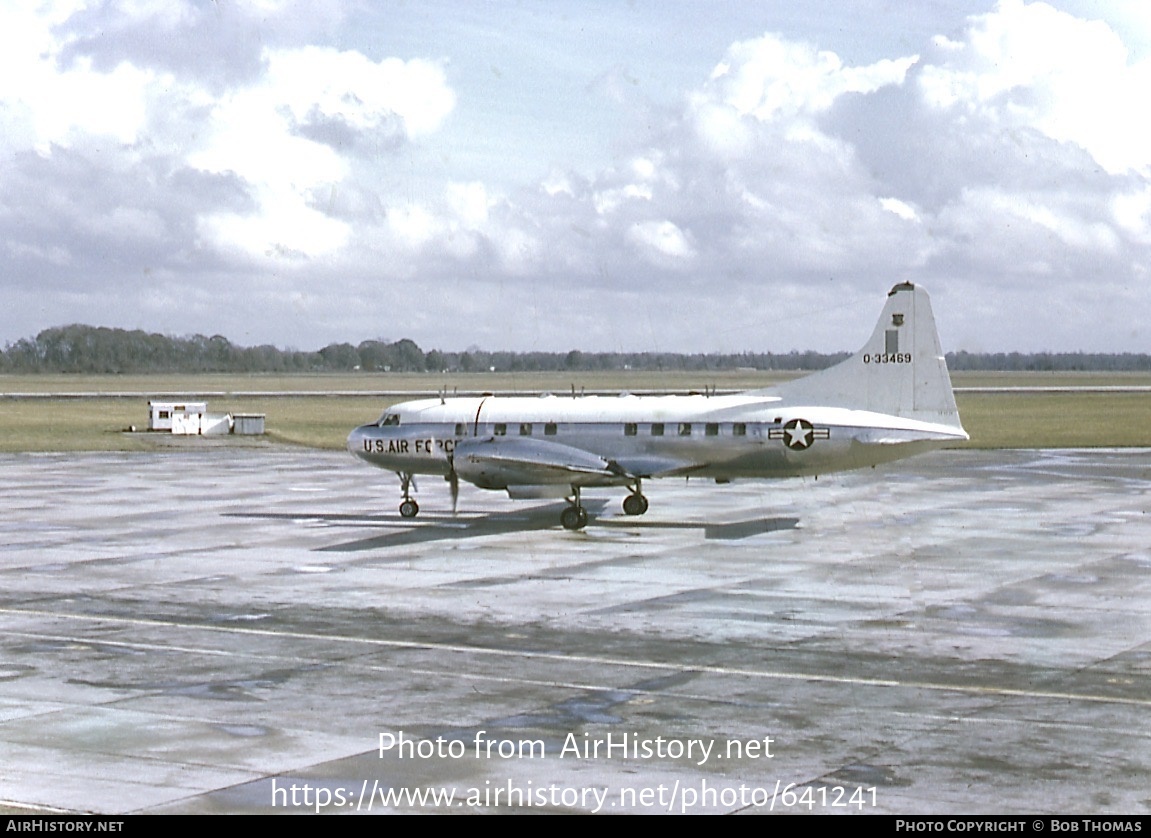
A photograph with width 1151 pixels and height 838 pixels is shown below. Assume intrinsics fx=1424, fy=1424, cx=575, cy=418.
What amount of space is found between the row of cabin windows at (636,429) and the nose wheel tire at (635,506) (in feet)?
7.93

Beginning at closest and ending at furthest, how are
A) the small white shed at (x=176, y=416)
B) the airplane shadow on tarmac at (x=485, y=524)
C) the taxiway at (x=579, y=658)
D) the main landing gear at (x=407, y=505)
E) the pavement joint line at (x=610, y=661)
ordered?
the taxiway at (x=579, y=658) < the pavement joint line at (x=610, y=661) < the airplane shadow on tarmac at (x=485, y=524) < the main landing gear at (x=407, y=505) < the small white shed at (x=176, y=416)

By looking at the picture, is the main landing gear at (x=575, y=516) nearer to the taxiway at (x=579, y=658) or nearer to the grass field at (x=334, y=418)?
the taxiway at (x=579, y=658)

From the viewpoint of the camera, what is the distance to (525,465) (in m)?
38.6

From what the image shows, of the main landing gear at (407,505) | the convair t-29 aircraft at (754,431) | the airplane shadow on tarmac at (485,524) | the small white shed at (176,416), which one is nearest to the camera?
the airplane shadow on tarmac at (485,524)

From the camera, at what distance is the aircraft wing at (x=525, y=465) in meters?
38.7

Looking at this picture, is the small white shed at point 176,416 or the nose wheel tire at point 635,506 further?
the small white shed at point 176,416

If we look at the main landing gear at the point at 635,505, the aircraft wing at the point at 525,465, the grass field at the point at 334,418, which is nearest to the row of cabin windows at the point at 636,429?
the aircraft wing at the point at 525,465

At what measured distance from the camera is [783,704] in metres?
19.3

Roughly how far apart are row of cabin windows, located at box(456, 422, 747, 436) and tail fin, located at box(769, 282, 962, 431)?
171cm

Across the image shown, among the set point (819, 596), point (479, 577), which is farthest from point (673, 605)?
point (479, 577)

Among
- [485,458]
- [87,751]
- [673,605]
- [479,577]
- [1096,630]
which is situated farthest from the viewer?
[485,458]

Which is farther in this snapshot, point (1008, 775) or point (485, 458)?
point (485, 458)

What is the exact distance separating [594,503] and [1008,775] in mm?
30662
